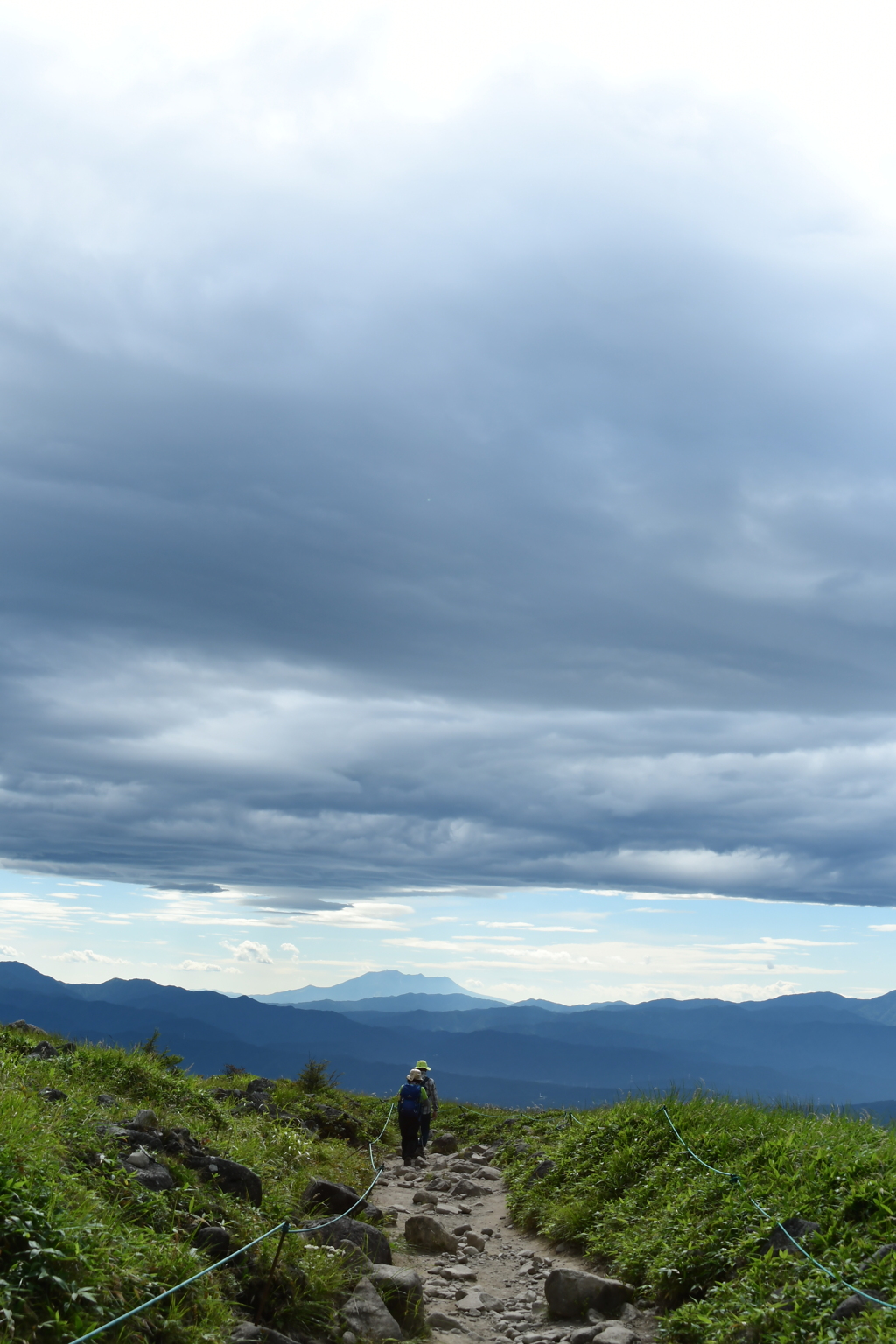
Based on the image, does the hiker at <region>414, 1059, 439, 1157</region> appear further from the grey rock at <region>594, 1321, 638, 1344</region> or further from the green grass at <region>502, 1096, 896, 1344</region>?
the grey rock at <region>594, 1321, 638, 1344</region>

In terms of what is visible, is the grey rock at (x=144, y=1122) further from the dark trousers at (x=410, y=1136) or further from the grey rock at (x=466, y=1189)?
the dark trousers at (x=410, y=1136)

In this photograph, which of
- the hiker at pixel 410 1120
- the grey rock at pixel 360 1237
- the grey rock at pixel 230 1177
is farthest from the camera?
the hiker at pixel 410 1120

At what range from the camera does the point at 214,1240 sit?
9578mm

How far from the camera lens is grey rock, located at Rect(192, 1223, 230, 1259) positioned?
942 centimetres

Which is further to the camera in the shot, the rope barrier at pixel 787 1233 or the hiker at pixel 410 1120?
the hiker at pixel 410 1120

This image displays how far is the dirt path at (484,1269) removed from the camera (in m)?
10.7

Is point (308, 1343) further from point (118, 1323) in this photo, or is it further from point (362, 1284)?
point (118, 1323)

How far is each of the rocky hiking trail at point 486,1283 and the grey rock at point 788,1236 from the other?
1662mm

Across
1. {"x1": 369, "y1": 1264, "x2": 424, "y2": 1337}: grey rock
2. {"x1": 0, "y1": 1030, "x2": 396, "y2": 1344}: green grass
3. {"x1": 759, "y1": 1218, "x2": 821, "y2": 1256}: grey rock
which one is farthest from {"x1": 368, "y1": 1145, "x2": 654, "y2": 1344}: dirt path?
{"x1": 0, "y1": 1030, "x2": 396, "y2": 1344}: green grass

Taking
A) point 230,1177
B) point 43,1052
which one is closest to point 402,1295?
point 230,1177

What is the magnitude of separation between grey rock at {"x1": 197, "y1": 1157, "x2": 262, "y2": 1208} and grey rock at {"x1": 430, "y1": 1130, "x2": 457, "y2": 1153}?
50.9 ft

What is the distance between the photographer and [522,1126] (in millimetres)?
26625

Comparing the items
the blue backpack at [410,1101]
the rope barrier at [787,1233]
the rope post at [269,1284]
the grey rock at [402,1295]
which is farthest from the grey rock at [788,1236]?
the blue backpack at [410,1101]

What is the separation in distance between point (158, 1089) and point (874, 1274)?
1377 centimetres
